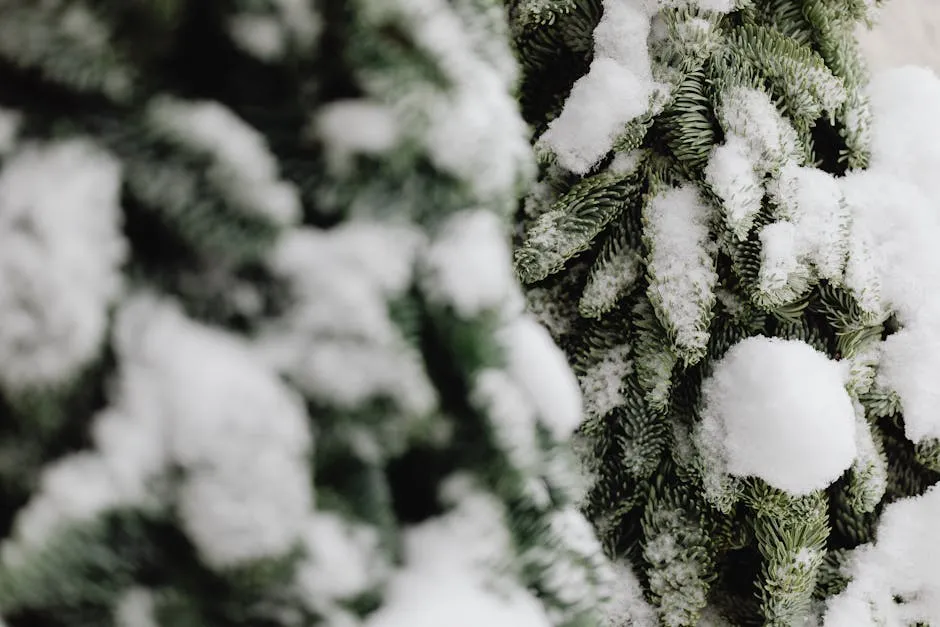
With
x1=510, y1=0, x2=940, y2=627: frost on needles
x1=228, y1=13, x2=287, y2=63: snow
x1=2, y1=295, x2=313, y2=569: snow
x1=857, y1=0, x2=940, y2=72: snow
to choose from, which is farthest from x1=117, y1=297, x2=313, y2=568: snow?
x1=857, y1=0, x2=940, y2=72: snow

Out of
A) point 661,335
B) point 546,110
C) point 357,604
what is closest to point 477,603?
point 357,604

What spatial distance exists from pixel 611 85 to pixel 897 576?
507 mm

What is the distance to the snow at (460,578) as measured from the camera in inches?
11.8

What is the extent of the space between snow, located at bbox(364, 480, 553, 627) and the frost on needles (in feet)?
1.11

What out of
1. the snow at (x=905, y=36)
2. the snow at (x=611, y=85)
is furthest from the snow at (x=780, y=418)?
the snow at (x=905, y=36)

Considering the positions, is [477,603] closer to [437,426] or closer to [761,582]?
[437,426]

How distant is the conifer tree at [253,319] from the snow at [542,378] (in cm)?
3

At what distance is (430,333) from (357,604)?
4.4 inches

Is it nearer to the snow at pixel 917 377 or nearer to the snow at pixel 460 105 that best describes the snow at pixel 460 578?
the snow at pixel 460 105

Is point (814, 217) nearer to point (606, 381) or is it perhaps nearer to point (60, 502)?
point (606, 381)

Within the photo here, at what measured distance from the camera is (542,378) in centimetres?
36

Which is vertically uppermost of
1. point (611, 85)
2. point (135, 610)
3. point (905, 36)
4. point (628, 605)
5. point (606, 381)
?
point (905, 36)

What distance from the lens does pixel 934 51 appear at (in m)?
1.24

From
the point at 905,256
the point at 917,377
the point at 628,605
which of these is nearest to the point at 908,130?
the point at 905,256
